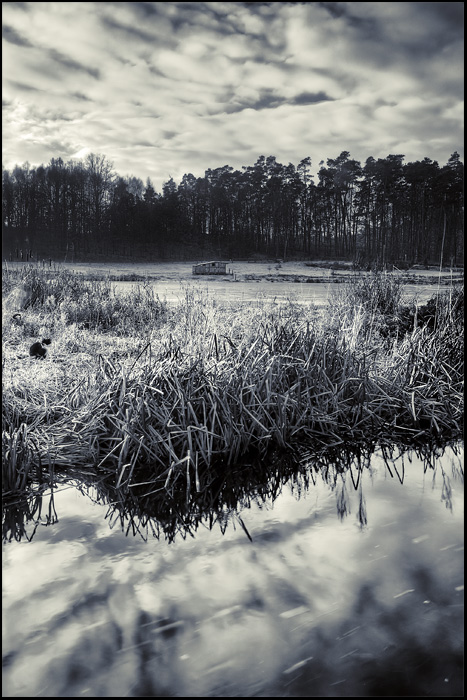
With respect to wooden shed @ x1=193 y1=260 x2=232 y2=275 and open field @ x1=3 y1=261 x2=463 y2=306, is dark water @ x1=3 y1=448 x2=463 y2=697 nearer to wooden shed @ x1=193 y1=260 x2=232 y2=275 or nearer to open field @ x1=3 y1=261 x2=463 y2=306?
open field @ x1=3 y1=261 x2=463 y2=306

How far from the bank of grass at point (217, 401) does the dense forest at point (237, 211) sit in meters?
11.8

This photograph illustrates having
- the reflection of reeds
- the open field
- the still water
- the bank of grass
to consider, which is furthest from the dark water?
the open field

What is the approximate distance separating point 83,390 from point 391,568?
9.29 feet

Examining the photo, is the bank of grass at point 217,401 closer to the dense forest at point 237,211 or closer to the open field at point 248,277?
the open field at point 248,277

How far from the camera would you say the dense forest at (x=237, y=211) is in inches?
736

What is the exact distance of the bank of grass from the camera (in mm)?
3492

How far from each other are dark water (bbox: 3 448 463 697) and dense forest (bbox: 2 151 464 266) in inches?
563

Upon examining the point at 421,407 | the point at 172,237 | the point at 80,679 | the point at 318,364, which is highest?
the point at 172,237

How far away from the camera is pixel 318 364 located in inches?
183

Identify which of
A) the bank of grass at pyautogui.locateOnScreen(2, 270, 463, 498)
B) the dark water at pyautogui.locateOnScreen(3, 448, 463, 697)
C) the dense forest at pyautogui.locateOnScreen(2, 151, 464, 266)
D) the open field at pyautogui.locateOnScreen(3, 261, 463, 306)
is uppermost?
the dense forest at pyautogui.locateOnScreen(2, 151, 464, 266)

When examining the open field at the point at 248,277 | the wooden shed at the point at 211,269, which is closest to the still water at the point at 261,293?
the open field at the point at 248,277

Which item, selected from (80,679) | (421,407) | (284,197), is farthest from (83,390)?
(284,197)

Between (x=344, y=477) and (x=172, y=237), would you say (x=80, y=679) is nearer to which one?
(x=344, y=477)

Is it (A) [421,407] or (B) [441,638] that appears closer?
(B) [441,638]
